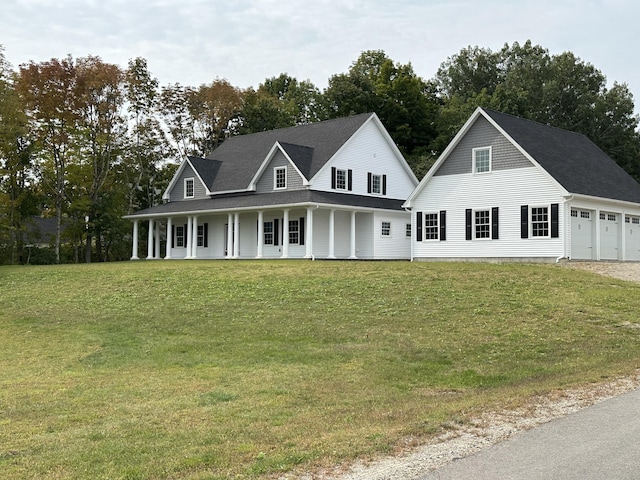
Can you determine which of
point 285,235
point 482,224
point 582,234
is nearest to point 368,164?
point 285,235

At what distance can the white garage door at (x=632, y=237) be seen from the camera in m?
30.5

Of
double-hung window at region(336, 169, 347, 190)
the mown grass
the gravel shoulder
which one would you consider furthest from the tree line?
the gravel shoulder

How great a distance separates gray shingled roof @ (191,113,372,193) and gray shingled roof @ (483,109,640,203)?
9126 millimetres

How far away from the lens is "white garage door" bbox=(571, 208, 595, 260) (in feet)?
88.6

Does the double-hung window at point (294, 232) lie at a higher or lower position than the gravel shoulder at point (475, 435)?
higher

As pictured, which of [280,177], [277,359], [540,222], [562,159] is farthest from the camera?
[280,177]

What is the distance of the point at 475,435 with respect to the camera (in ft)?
23.4

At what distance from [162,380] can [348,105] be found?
136ft

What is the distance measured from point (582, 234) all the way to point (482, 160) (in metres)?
5.02

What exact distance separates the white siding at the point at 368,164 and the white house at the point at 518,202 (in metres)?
5.24

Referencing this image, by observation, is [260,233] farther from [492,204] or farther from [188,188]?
[492,204]

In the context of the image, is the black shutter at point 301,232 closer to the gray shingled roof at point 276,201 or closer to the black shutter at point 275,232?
the gray shingled roof at point 276,201

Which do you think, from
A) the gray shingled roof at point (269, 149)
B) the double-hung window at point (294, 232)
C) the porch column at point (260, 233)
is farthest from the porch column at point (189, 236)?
the double-hung window at point (294, 232)

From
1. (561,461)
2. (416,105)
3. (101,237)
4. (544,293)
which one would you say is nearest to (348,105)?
(416,105)
